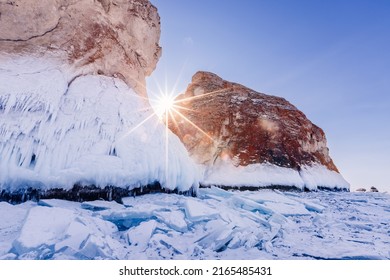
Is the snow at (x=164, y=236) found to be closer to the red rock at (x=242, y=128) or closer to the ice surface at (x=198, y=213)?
the ice surface at (x=198, y=213)

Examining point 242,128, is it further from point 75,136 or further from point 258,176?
point 75,136

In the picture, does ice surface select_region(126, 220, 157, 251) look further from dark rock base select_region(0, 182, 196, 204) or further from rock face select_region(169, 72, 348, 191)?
rock face select_region(169, 72, 348, 191)

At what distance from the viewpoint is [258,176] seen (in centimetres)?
1488

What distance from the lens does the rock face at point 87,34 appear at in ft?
21.5

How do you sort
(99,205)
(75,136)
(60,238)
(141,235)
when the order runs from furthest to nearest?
(75,136), (99,205), (141,235), (60,238)

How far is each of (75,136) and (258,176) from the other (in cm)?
1156

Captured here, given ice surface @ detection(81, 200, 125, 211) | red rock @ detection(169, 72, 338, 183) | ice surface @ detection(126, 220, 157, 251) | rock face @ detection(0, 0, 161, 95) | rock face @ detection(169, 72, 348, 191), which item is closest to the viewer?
ice surface @ detection(126, 220, 157, 251)

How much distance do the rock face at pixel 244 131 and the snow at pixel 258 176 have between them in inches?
3.1

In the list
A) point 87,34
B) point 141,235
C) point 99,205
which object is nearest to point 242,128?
point 87,34

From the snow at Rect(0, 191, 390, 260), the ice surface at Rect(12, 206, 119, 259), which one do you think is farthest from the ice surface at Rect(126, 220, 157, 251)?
the ice surface at Rect(12, 206, 119, 259)

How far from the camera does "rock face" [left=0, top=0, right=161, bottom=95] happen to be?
6551 millimetres

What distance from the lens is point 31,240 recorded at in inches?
115

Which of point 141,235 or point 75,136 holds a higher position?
point 75,136

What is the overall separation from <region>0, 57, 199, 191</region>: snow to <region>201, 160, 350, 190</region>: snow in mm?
7556
